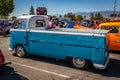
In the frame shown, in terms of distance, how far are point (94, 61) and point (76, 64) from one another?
997mm

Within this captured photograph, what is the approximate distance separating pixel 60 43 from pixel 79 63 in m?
1.20

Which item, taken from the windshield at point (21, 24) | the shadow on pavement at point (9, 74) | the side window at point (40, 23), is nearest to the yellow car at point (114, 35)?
the side window at point (40, 23)

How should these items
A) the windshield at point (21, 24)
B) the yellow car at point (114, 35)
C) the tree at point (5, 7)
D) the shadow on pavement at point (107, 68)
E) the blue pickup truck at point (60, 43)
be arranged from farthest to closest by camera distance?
the tree at point (5, 7) < the yellow car at point (114, 35) < the windshield at point (21, 24) < the shadow on pavement at point (107, 68) < the blue pickup truck at point (60, 43)

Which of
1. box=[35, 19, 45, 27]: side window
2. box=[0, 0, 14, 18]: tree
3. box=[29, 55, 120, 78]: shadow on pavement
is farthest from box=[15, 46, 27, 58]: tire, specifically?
box=[0, 0, 14, 18]: tree

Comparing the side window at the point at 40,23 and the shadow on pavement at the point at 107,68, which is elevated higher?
the side window at the point at 40,23

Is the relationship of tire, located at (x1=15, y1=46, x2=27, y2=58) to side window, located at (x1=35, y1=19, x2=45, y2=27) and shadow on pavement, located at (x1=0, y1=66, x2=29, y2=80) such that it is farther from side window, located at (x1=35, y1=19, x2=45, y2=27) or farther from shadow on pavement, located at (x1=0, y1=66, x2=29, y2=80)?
shadow on pavement, located at (x1=0, y1=66, x2=29, y2=80)

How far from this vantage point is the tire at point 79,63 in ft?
25.5

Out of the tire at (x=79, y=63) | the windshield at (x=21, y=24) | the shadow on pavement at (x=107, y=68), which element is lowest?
the shadow on pavement at (x=107, y=68)

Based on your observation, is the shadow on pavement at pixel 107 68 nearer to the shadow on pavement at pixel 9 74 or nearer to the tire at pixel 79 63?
the tire at pixel 79 63

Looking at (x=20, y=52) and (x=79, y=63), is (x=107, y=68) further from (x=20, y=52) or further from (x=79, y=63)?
(x=20, y=52)

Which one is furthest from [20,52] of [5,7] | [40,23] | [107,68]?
[5,7]

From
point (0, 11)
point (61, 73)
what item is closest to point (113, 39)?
point (61, 73)

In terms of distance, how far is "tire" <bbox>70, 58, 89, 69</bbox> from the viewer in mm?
7773

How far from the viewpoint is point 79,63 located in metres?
7.94
